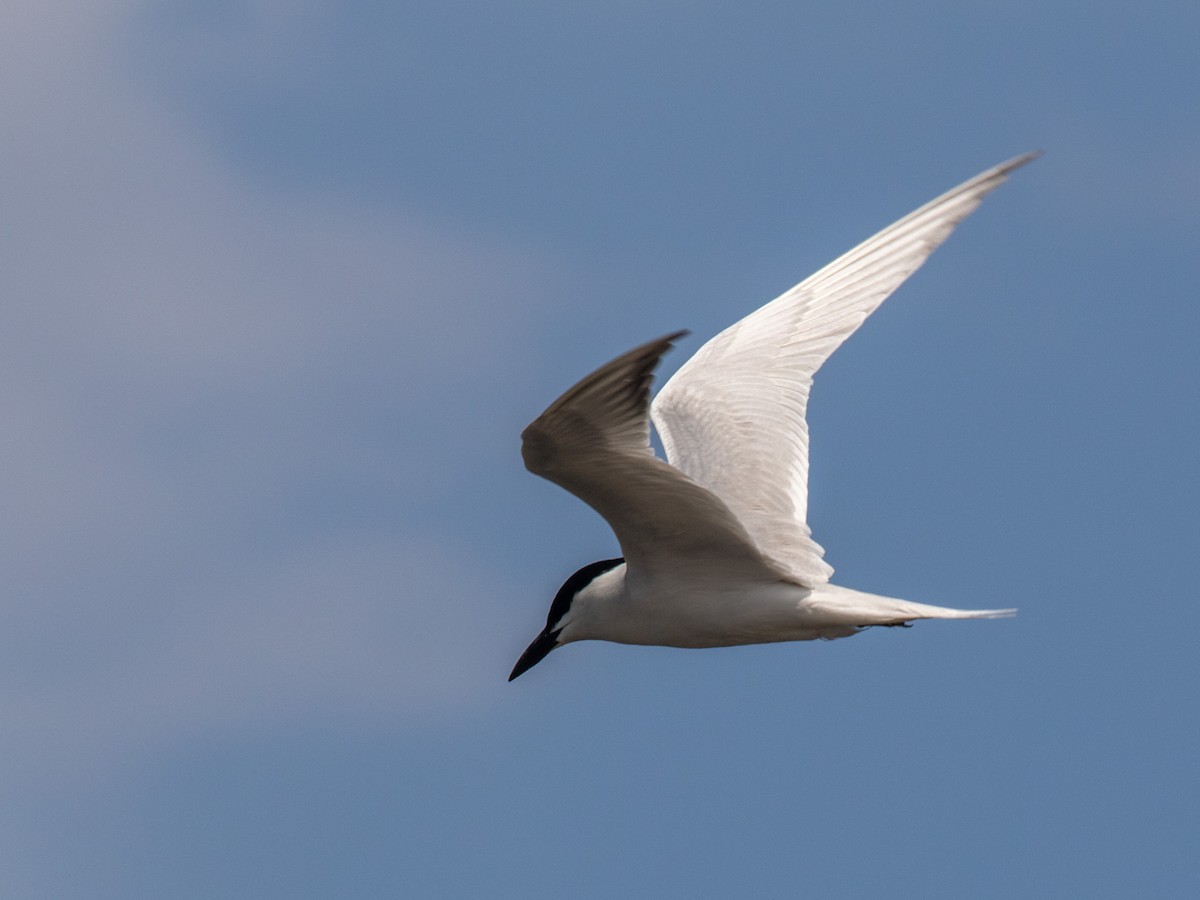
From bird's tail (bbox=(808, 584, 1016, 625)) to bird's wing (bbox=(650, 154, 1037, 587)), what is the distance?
3.40 ft

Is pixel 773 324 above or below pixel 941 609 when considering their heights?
above

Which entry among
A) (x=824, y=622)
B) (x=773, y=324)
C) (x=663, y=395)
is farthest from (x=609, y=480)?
(x=773, y=324)

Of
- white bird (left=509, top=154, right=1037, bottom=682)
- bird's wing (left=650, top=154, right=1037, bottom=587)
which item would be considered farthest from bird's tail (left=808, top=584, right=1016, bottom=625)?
bird's wing (left=650, top=154, right=1037, bottom=587)

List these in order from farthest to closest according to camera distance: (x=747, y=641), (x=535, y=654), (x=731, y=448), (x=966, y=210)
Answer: (x=966, y=210)
(x=731, y=448)
(x=535, y=654)
(x=747, y=641)

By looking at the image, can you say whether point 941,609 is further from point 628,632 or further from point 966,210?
point 966,210

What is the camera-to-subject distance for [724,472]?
13195mm

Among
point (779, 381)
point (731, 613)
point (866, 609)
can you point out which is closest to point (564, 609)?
point (731, 613)

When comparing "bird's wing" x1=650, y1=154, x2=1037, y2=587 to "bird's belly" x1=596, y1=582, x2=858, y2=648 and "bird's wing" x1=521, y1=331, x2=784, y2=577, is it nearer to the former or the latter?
"bird's belly" x1=596, y1=582, x2=858, y2=648

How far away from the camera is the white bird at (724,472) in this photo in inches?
375

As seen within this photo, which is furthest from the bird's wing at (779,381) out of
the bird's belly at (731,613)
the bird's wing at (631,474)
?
the bird's wing at (631,474)

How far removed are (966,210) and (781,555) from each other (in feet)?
12.3

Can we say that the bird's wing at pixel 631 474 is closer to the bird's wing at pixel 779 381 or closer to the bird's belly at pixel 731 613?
the bird's belly at pixel 731 613

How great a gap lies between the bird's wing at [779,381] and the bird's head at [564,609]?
1.15 meters

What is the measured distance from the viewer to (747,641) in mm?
11688
